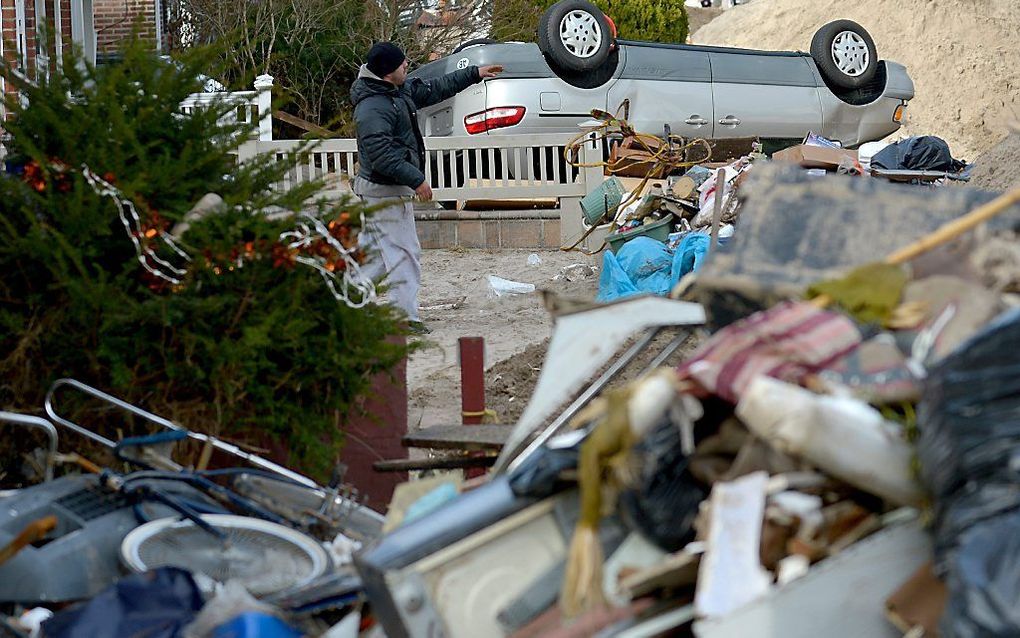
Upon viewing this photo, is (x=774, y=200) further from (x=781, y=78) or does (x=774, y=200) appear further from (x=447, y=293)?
(x=781, y=78)

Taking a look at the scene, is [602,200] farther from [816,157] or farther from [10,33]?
[10,33]

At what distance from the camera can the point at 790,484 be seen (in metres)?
2.42

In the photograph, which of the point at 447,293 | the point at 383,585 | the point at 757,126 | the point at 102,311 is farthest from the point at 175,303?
the point at 757,126

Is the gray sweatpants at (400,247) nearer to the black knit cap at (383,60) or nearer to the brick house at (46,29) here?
the black knit cap at (383,60)

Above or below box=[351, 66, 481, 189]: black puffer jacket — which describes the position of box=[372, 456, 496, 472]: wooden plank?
below

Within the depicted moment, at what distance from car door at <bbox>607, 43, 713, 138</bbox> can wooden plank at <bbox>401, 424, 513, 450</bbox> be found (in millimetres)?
10539

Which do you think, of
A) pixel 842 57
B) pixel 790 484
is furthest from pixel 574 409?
pixel 842 57

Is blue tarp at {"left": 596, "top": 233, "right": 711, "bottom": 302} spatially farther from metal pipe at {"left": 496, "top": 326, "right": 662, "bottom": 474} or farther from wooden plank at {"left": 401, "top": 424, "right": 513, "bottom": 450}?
metal pipe at {"left": 496, "top": 326, "right": 662, "bottom": 474}

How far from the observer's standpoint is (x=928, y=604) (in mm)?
2221

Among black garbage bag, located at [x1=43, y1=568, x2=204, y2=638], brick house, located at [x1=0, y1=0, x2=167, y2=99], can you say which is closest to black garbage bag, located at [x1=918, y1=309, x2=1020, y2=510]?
black garbage bag, located at [x1=43, y1=568, x2=204, y2=638]

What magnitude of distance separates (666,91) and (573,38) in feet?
4.23

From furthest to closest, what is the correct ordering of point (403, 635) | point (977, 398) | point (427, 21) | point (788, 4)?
point (788, 4)
point (427, 21)
point (403, 635)
point (977, 398)

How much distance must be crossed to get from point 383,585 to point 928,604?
112 cm

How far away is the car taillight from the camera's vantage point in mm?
14523
